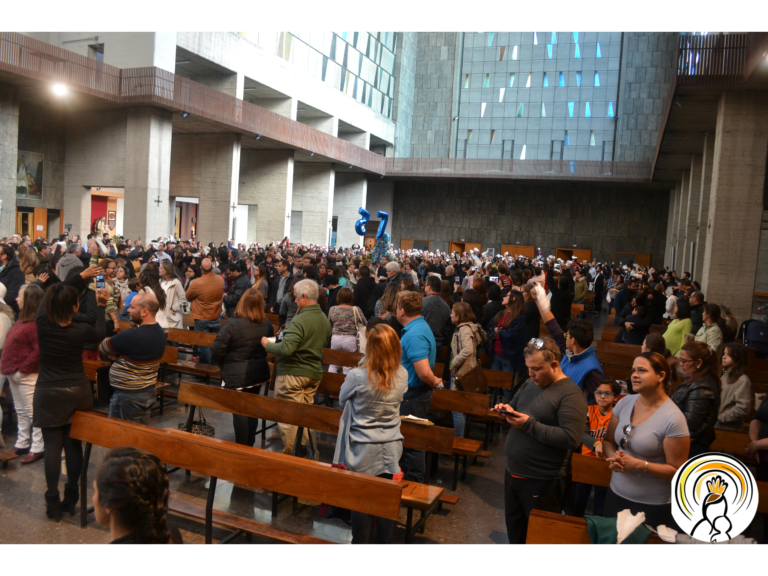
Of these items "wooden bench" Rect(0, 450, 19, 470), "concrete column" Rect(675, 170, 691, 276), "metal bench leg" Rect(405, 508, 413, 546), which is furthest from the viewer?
"concrete column" Rect(675, 170, 691, 276)

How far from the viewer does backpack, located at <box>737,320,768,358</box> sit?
28.7 feet

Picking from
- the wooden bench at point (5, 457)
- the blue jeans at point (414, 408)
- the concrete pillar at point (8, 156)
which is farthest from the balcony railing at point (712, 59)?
the concrete pillar at point (8, 156)

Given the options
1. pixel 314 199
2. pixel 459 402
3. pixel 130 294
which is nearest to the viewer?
pixel 459 402

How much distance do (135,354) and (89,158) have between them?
71.4 ft

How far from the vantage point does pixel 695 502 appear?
8.71 ft

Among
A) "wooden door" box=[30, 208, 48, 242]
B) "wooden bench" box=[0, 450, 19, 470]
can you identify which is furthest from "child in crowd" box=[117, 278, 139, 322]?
"wooden door" box=[30, 208, 48, 242]

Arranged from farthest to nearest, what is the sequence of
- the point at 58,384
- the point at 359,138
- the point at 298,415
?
the point at 359,138 → the point at 298,415 → the point at 58,384

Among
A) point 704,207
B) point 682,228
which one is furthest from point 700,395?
point 682,228

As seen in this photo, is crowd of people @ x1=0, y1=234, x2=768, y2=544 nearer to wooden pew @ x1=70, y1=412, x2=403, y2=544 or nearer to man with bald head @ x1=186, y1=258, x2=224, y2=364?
wooden pew @ x1=70, y1=412, x2=403, y2=544

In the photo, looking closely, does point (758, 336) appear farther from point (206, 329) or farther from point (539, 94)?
point (539, 94)

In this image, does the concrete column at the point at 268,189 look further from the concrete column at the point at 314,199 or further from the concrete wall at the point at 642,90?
the concrete wall at the point at 642,90

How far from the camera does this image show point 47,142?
23031 mm

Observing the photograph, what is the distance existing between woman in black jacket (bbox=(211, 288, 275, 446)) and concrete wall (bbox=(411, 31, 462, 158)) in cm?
3946
